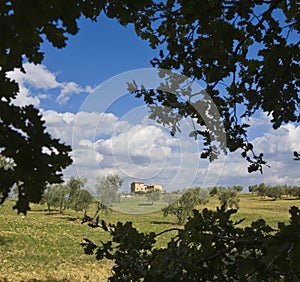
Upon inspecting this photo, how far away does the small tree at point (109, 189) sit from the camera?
143 ft

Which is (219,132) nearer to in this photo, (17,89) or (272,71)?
(272,71)

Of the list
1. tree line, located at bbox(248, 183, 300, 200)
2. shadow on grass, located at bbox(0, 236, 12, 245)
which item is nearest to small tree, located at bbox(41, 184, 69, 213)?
shadow on grass, located at bbox(0, 236, 12, 245)

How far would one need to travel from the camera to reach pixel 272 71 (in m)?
2.86

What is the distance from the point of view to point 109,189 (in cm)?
4459

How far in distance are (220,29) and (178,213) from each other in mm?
42858

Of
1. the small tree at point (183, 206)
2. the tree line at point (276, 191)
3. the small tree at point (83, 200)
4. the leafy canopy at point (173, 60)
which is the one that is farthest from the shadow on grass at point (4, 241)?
the tree line at point (276, 191)

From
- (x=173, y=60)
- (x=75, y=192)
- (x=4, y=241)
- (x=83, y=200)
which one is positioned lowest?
(x=4, y=241)

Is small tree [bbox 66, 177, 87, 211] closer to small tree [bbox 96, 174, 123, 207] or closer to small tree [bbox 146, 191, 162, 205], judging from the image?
small tree [bbox 96, 174, 123, 207]

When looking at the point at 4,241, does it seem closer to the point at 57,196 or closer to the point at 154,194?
the point at 154,194

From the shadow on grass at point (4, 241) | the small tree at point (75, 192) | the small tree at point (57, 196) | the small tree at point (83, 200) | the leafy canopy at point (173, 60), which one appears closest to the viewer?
the leafy canopy at point (173, 60)

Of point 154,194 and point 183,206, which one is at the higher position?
point 154,194

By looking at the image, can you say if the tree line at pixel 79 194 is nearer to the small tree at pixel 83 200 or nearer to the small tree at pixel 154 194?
the small tree at pixel 83 200

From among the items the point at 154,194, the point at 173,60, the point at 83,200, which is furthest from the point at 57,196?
the point at 173,60

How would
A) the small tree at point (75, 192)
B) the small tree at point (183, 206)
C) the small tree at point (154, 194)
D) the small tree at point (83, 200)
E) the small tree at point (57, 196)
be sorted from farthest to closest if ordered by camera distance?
1. the small tree at point (57, 196)
2. the small tree at point (75, 192)
3. the small tree at point (83, 200)
4. the small tree at point (183, 206)
5. the small tree at point (154, 194)
